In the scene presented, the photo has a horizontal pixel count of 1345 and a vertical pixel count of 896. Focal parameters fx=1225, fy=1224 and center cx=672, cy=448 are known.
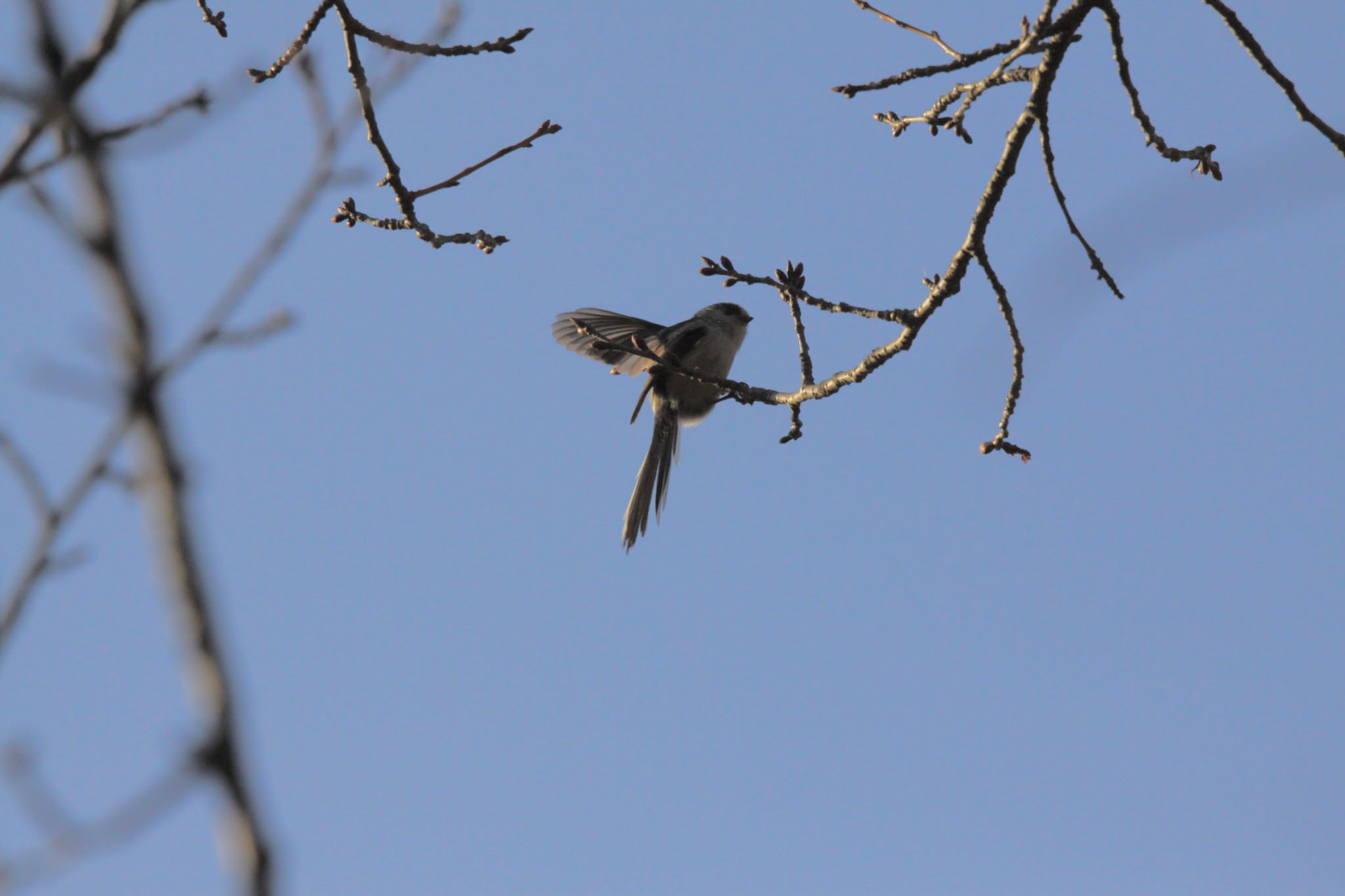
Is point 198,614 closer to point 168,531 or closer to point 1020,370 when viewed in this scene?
point 168,531

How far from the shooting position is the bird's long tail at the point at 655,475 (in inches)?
271

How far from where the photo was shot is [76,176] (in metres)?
1.35

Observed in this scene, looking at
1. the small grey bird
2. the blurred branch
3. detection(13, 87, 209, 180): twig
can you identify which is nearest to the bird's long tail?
the small grey bird

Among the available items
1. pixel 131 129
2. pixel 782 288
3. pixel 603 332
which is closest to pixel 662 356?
pixel 603 332

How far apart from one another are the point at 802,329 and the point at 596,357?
9.68ft

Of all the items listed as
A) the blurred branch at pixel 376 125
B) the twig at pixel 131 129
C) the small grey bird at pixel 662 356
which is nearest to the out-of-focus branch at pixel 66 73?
the twig at pixel 131 129

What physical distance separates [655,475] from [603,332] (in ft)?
2.93

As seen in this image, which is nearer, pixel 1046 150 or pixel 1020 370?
pixel 1046 150

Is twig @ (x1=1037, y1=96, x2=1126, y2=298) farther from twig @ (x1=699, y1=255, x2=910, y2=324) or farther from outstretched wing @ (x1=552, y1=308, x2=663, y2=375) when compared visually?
outstretched wing @ (x1=552, y1=308, x2=663, y2=375)

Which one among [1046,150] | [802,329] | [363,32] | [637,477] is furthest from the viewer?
[637,477]

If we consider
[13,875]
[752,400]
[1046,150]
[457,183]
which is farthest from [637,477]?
[13,875]

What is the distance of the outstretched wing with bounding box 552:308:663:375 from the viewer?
7.07 meters

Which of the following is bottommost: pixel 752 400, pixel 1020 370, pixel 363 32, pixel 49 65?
pixel 49 65

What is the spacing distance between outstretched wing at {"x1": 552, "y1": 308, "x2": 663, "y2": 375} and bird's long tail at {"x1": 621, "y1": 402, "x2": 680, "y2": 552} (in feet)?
1.63
